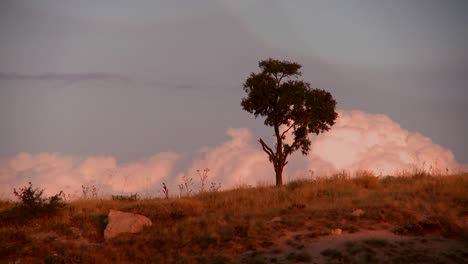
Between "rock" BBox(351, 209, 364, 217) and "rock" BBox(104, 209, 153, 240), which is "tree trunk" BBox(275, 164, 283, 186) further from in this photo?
"rock" BBox(351, 209, 364, 217)

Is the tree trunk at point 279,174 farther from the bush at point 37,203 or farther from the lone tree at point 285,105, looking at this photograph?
the bush at point 37,203

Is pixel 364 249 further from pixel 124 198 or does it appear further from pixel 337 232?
A: pixel 124 198

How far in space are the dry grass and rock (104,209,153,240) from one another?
378mm

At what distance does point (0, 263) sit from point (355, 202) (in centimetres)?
1317

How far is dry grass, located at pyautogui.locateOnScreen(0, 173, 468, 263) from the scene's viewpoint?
1794 cm

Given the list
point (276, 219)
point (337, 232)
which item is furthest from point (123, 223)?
Answer: point (337, 232)

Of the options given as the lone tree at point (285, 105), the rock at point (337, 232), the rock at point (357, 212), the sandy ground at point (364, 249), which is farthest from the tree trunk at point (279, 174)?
the sandy ground at point (364, 249)

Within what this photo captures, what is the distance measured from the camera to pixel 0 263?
720 inches

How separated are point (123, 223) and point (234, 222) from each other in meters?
4.37

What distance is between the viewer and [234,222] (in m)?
19.8

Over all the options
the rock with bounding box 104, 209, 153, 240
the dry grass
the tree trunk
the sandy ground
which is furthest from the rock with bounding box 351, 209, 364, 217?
the tree trunk

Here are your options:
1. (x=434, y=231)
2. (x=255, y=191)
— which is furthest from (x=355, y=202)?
(x=255, y=191)

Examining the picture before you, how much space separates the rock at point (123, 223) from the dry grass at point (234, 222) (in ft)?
1.24

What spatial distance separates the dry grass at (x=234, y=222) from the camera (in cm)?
1794
